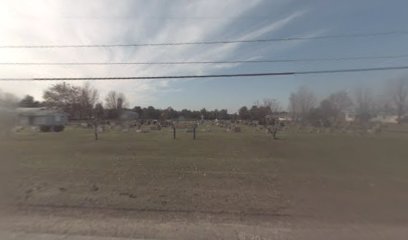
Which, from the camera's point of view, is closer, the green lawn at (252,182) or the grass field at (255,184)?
the grass field at (255,184)

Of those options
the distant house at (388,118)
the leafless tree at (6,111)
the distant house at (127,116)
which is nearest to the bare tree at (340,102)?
the distant house at (388,118)

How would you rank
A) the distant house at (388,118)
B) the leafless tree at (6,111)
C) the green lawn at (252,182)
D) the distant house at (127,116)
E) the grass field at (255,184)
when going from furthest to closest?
the distant house at (127,116)
the leafless tree at (6,111)
the distant house at (388,118)
the green lawn at (252,182)
the grass field at (255,184)

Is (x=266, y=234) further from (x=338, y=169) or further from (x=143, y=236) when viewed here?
(x=338, y=169)

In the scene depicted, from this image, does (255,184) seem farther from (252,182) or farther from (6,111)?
(6,111)

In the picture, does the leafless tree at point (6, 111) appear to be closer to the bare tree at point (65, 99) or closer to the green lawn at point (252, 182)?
the green lawn at point (252, 182)

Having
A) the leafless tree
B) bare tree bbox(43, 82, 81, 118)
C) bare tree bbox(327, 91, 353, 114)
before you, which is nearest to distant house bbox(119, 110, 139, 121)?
bare tree bbox(43, 82, 81, 118)

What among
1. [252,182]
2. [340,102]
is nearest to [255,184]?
[252,182]

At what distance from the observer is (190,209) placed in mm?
8484

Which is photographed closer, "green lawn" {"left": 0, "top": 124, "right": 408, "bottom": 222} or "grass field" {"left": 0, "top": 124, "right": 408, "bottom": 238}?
"grass field" {"left": 0, "top": 124, "right": 408, "bottom": 238}

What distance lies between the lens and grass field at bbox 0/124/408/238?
27.9 ft

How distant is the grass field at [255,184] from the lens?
27.9 feet

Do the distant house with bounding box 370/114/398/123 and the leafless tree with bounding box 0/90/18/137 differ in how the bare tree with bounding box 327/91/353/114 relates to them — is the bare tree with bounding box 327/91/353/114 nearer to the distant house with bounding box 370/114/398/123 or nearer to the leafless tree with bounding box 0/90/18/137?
the distant house with bounding box 370/114/398/123

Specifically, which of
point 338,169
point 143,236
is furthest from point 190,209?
point 338,169

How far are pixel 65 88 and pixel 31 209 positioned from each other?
3644 inches
